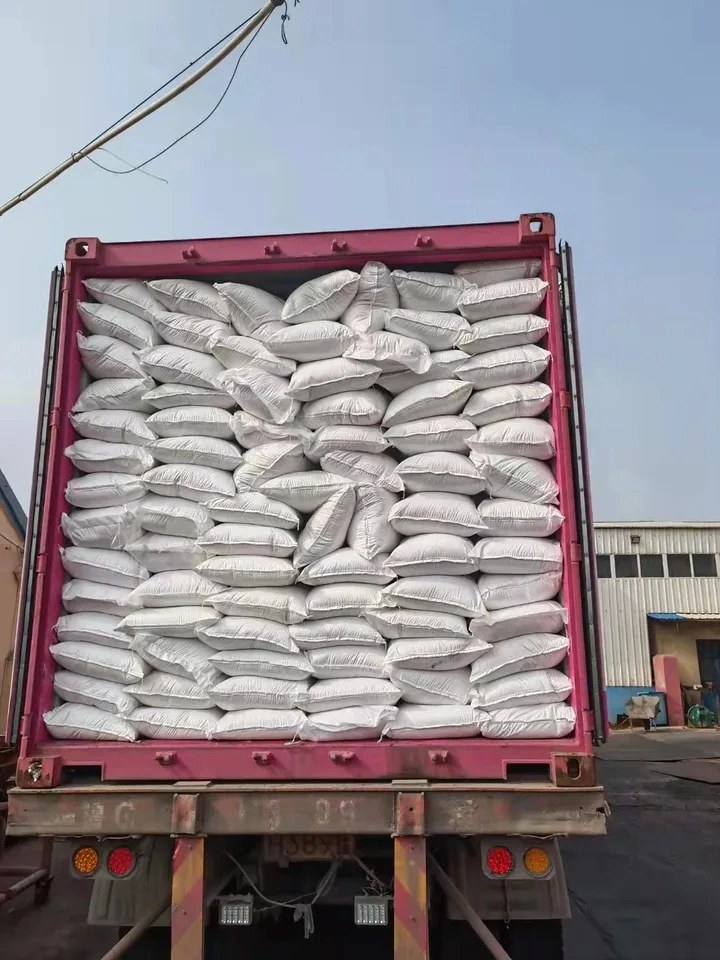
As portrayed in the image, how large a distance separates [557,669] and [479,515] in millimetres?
708

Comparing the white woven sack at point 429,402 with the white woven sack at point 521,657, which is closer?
the white woven sack at point 521,657

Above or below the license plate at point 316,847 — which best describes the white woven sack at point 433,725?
above

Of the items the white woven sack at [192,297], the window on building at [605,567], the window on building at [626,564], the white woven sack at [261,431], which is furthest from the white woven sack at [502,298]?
the window on building at [626,564]

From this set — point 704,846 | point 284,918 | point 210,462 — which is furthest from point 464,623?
point 704,846

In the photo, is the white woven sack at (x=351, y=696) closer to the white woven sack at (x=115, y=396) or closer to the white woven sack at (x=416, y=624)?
the white woven sack at (x=416, y=624)

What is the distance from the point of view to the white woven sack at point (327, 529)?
3547mm

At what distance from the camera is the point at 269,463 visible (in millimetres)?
3637

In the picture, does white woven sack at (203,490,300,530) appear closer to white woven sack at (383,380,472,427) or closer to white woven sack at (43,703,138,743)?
white woven sack at (383,380,472,427)

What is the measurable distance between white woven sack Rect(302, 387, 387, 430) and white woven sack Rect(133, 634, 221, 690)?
109 centimetres

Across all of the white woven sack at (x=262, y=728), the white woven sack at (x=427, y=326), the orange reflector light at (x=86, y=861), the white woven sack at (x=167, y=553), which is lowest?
the orange reflector light at (x=86, y=861)

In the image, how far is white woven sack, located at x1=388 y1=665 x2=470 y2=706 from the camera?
3304 millimetres

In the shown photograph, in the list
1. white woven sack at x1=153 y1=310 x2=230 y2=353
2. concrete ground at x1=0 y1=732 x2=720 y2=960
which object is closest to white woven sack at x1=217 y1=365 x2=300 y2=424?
white woven sack at x1=153 y1=310 x2=230 y2=353

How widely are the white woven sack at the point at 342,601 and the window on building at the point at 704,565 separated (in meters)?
21.9

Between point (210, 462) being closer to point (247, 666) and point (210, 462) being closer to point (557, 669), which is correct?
point (247, 666)
